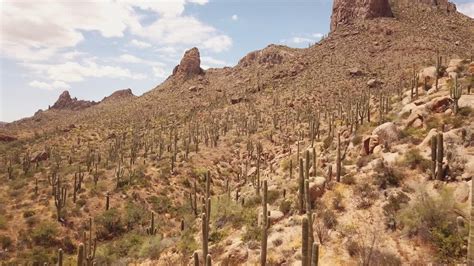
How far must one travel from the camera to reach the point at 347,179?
612 inches

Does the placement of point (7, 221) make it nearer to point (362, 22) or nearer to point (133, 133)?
point (133, 133)

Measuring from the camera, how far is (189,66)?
7600 centimetres

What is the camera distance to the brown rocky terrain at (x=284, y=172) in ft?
40.6

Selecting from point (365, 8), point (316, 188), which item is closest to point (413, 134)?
point (316, 188)

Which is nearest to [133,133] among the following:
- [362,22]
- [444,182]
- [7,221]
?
[7,221]

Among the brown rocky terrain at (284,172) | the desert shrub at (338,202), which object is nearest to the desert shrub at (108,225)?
the brown rocky terrain at (284,172)

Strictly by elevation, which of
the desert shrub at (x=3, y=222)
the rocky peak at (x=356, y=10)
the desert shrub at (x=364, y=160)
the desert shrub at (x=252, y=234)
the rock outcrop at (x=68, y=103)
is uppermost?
the rocky peak at (x=356, y=10)

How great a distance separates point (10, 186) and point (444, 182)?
27161 millimetres

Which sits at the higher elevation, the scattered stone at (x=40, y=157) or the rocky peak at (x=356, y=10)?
the rocky peak at (x=356, y=10)

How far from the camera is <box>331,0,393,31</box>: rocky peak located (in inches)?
2525

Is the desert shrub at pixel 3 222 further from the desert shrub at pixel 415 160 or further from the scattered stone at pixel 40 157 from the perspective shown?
the desert shrub at pixel 415 160

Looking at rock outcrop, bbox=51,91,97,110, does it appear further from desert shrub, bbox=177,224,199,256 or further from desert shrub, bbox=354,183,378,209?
desert shrub, bbox=354,183,378,209

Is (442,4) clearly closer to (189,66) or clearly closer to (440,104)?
(189,66)

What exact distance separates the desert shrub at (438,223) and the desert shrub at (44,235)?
17.9 m
